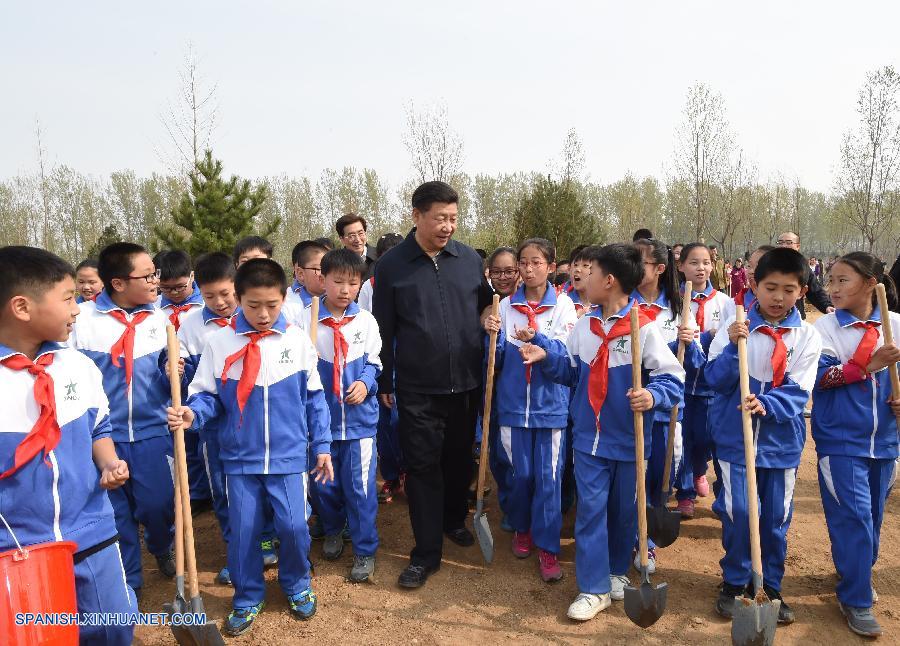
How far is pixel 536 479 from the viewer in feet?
14.3

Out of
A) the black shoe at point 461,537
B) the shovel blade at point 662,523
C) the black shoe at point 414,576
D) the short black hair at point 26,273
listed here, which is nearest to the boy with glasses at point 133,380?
the short black hair at point 26,273

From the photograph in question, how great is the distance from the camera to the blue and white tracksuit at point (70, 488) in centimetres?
244

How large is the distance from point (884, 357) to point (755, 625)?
5.55 feet

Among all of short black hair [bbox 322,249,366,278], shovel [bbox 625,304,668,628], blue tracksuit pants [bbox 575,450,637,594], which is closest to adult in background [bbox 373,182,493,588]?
short black hair [bbox 322,249,366,278]

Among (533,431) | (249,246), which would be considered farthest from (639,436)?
(249,246)

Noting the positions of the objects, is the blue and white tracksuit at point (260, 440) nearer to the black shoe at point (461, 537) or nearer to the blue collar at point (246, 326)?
the blue collar at point (246, 326)

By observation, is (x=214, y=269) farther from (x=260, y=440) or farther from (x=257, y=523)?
(x=257, y=523)

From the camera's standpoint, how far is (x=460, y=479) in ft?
15.3

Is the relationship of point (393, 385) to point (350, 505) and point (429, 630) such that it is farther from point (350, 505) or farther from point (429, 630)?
point (429, 630)

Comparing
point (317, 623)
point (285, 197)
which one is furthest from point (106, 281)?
point (285, 197)

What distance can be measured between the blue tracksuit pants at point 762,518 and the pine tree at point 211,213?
49.1 feet

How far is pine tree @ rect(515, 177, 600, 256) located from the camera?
18422mm

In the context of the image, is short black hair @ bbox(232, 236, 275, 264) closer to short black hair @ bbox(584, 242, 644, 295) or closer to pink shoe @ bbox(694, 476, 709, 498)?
short black hair @ bbox(584, 242, 644, 295)

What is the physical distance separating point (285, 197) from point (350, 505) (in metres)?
41.3
